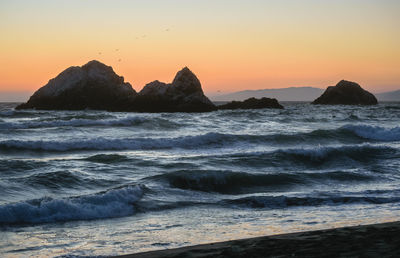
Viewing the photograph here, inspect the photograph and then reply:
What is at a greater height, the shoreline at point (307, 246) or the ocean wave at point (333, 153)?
the shoreline at point (307, 246)

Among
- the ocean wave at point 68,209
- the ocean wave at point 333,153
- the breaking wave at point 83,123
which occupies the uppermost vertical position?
the breaking wave at point 83,123

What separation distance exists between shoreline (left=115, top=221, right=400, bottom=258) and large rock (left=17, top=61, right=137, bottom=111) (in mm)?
64039

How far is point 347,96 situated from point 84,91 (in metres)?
64.4

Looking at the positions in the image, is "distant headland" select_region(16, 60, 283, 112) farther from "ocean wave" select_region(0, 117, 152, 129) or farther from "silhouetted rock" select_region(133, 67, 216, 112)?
"ocean wave" select_region(0, 117, 152, 129)

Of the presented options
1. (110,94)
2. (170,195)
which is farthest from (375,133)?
(110,94)

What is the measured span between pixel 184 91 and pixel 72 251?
5978cm

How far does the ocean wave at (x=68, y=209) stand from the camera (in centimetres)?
844

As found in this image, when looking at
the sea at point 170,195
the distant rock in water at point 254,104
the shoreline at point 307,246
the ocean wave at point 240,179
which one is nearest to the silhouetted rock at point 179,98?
the distant rock in water at point 254,104

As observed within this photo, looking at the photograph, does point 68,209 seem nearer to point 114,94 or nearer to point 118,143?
point 118,143

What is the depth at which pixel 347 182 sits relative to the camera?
43.6 ft

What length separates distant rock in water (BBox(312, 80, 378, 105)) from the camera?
11494 cm

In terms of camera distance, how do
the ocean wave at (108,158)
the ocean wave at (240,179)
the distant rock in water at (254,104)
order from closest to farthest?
the ocean wave at (240,179)
the ocean wave at (108,158)
the distant rock in water at (254,104)

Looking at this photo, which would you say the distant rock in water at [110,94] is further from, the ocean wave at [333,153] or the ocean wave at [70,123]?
the ocean wave at [333,153]

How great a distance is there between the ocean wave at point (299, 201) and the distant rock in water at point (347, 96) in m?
108
